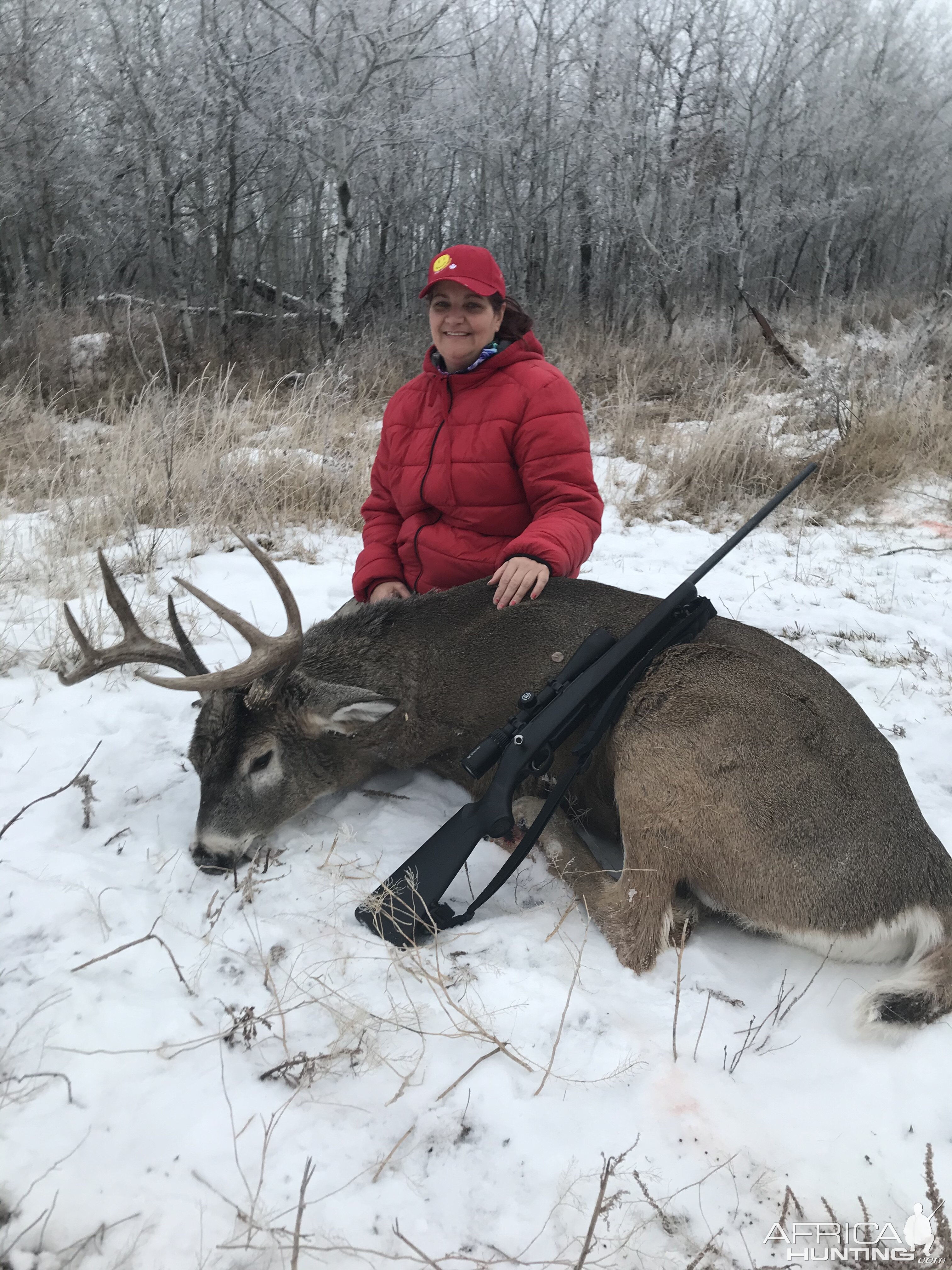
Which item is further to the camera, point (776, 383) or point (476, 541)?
point (776, 383)

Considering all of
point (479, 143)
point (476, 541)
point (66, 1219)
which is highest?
point (479, 143)

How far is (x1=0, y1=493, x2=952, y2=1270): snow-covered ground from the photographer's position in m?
1.50

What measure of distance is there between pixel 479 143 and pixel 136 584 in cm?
1433

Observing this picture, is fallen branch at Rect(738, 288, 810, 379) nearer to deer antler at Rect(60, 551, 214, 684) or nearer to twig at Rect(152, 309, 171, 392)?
twig at Rect(152, 309, 171, 392)

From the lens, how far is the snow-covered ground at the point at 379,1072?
59.0 inches

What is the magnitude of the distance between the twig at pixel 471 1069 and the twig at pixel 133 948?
2.34 ft

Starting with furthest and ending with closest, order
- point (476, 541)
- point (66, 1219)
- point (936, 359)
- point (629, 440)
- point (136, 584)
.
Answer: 1. point (936, 359)
2. point (629, 440)
3. point (136, 584)
4. point (476, 541)
5. point (66, 1219)

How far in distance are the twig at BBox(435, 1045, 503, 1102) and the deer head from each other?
1105 millimetres

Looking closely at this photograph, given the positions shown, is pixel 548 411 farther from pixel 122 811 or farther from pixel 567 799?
pixel 122 811

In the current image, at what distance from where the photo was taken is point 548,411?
11.0 feet

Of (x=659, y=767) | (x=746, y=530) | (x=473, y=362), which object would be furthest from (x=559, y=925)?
(x=473, y=362)

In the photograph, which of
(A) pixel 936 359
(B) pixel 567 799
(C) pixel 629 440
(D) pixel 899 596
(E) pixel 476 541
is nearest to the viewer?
(B) pixel 567 799

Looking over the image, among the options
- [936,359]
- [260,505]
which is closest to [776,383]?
[936,359]

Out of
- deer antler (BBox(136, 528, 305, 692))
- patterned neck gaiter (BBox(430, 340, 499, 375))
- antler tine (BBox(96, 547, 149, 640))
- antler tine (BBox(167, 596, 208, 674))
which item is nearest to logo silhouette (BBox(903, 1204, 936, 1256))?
deer antler (BBox(136, 528, 305, 692))
